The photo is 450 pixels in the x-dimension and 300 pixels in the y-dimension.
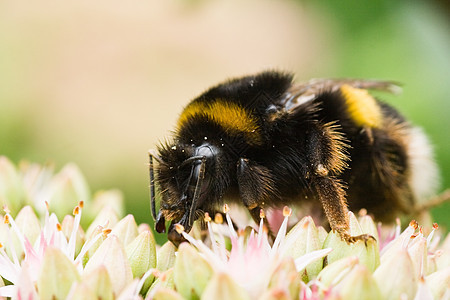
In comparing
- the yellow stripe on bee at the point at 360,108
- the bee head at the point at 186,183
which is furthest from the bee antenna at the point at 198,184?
the yellow stripe on bee at the point at 360,108

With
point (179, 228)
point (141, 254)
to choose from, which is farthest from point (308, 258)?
point (141, 254)

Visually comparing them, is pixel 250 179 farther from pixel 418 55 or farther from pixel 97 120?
pixel 97 120

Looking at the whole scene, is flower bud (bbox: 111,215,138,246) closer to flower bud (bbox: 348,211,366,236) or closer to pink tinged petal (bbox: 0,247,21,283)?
pink tinged petal (bbox: 0,247,21,283)

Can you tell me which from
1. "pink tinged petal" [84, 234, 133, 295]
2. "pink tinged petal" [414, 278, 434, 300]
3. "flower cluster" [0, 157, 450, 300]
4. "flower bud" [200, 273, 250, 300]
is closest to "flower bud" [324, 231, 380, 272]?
"flower cluster" [0, 157, 450, 300]

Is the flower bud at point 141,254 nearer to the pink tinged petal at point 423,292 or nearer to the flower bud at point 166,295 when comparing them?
the flower bud at point 166,295

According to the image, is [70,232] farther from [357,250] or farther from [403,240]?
[403,240]

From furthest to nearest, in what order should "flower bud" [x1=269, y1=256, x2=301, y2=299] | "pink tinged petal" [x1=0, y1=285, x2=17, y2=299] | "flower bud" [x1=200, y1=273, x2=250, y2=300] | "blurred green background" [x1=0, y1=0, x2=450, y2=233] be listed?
"blurred green background" [x1=0, y1=0, x2=450, y2=233] → "pink tinged petal" [x1=0, y1=285, x2=17, y2=299] → "flower bud" [x1=269, y1=256, x2=301, y2=299] → "flower bud" [x1=200, y1=273, x2=250, y2=300]
